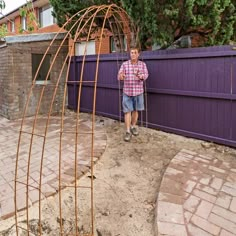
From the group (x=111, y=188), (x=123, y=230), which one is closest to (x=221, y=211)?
(x=123, y=230)

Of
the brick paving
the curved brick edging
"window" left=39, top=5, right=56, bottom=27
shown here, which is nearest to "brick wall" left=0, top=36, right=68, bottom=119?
the brick paving

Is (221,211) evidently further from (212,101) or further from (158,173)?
(212,101)

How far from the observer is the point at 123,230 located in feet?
8.24

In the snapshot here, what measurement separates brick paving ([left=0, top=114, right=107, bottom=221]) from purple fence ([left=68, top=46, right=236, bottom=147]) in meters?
1.27

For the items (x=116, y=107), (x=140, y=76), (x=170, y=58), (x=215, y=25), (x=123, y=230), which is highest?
(x=215, y=25)

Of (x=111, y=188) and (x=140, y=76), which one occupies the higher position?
(x=140, y=76)

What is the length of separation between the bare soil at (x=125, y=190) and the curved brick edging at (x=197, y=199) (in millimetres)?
147

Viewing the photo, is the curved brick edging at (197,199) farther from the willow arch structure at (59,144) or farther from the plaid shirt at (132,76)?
the plaid shirt at (132,76)

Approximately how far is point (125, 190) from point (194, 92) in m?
2.18

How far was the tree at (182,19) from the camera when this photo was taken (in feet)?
15.1

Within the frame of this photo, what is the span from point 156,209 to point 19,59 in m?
5.31

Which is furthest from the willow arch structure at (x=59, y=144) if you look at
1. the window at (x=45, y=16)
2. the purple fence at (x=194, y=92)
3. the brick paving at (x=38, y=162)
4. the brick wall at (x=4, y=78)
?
the window at (x=45, y=16)

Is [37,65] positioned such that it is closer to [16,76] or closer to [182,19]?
[16,76]

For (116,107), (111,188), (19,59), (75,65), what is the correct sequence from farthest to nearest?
1. (75,65)
2. (19,59)
3. (116,107)
4. (111,188)
